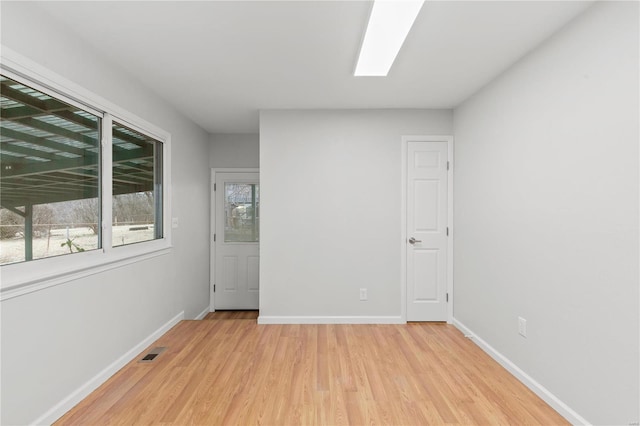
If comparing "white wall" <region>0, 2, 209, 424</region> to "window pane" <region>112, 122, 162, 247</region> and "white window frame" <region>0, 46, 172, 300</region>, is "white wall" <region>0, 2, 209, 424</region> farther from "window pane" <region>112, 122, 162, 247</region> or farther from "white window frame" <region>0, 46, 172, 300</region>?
"window pane" <region>112, 122, 162, 247</region>

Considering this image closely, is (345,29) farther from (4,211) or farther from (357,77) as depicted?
(4,211)

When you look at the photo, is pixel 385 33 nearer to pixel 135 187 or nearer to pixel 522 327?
pixel 522 327

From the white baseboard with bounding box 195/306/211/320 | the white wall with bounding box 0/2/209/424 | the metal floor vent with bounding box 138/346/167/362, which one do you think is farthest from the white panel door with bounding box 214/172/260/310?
the metal floor vent with bounding box 138/346/167/362

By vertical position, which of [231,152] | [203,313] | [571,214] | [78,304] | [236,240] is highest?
[231,152]

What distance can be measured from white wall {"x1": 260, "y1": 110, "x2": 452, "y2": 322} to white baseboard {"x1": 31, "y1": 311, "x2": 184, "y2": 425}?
123 centimetres

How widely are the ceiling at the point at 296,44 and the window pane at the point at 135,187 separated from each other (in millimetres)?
568

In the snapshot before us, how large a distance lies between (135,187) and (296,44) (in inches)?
79.6

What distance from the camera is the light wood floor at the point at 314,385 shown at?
1.97 meters

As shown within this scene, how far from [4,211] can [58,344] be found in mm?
895

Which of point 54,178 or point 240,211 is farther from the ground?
point 54,178

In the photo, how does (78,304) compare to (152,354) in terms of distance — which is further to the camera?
(152,354)

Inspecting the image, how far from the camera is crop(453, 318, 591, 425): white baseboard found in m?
1.92

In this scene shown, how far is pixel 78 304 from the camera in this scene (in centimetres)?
213

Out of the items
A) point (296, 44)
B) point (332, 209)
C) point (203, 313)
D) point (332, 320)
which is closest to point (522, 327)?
point (332, 320)
